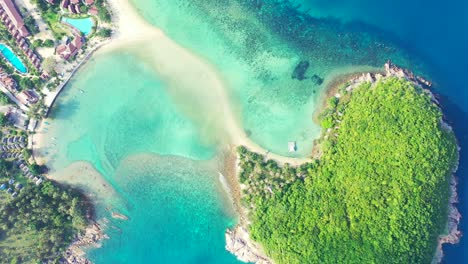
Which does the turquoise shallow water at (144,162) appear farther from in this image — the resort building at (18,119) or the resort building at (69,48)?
the resort building at (18,119)

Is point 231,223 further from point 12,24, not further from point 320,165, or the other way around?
point 12,24

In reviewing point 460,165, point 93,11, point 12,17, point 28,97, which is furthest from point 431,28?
point 12,17

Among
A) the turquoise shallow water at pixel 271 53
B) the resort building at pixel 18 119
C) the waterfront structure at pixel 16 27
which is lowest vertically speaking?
the resort building at pixel 18 119

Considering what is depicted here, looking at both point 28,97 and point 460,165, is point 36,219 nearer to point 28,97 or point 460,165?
point 28,97

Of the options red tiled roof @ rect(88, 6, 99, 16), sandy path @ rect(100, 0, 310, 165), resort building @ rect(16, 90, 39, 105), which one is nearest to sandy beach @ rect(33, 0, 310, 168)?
sandy path @ rect(100, 0, 310, 165)

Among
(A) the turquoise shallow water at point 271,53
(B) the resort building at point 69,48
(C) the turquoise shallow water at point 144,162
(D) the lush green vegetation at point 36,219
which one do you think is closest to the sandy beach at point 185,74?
(A) the turquoise shallow water at point 271,53

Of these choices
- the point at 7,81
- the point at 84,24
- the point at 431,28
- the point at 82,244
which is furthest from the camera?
the point at 431,28
